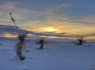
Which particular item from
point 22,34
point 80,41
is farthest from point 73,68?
point 80,41

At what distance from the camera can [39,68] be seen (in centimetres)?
1084

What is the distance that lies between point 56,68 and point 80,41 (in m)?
20.4

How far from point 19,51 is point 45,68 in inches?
139

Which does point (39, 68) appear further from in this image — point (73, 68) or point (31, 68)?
point (73, 68)

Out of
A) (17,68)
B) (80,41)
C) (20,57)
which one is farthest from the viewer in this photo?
(80,41)

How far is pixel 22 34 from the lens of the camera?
13.9 metres

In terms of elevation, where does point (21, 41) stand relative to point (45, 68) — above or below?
above

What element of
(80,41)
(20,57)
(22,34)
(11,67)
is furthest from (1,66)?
(80,41)

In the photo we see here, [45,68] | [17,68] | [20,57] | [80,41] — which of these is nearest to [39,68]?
[45,68]

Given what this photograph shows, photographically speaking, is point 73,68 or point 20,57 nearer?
point 73,68

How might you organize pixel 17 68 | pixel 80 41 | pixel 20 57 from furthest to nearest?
1. pixel 80 41
2. pixel 20 57
3. pixel 17 68

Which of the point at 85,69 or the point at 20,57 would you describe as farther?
the point at 20,57

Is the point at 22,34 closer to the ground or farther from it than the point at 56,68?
farther from it

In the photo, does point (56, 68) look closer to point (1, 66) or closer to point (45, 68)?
point (45, 68)
